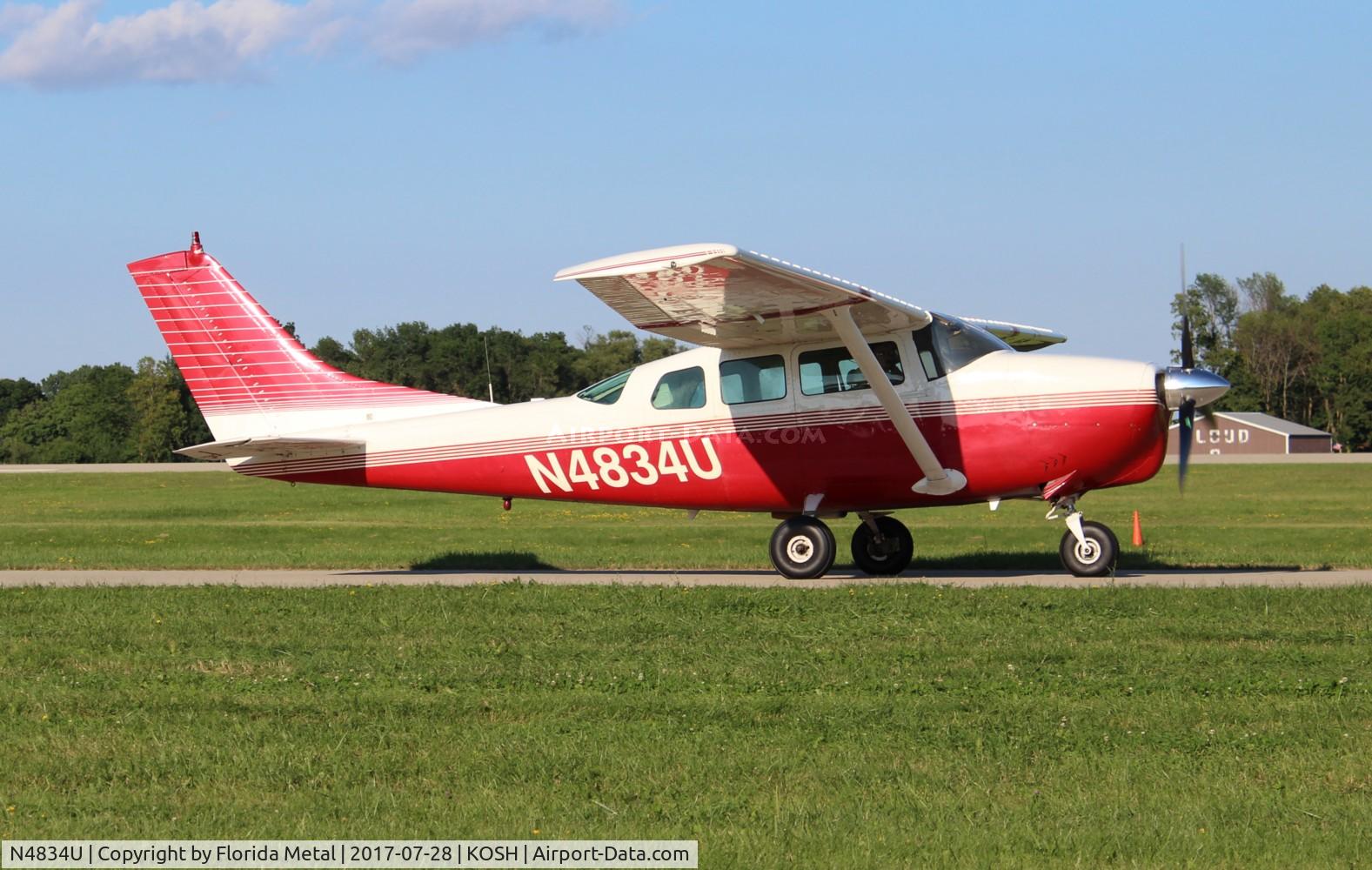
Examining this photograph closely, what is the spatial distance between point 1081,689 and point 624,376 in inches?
342

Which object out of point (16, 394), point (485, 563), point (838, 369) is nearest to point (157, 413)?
point (16, 394)

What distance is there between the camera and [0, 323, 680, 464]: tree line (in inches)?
4060

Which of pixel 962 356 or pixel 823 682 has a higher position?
pixel 962 356

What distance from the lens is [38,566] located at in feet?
59.7

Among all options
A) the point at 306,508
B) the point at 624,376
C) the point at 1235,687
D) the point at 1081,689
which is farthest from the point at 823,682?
the point at 306,508

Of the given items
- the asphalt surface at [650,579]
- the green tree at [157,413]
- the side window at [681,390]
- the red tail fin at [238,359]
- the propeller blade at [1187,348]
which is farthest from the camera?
the green tree at [157,413]

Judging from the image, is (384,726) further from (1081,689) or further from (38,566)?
(38,566)

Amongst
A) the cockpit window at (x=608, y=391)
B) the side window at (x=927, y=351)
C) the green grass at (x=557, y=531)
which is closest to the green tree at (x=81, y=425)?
the green grass at (x=557, y=531)

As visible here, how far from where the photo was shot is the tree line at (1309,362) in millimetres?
101438

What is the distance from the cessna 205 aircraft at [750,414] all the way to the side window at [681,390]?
0.02 metres

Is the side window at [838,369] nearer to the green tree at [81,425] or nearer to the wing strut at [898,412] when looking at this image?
the wing strut at [898,412]

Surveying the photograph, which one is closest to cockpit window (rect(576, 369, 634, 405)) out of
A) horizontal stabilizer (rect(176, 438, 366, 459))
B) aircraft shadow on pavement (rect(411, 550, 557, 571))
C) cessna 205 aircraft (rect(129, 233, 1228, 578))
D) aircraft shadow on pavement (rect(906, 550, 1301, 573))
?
cessna 205 aircraft (rect(129, 233, 1228, 578))

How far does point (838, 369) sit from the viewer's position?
14977 millimetres

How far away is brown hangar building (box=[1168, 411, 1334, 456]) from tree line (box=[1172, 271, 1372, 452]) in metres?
6.65
